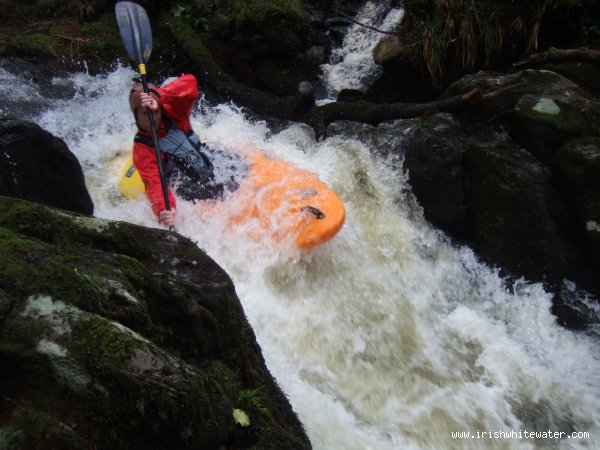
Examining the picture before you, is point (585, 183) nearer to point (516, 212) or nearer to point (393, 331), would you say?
point (516, 212)

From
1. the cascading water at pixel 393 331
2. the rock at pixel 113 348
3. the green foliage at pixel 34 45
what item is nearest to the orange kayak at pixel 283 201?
the cascading water at pixel 393 331

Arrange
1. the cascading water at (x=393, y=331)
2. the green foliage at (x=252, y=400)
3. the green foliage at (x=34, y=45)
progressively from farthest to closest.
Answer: the green foliage at (x=34, y=45) < the cascading water at (x=393, y=331) < the green foliage at (x=252, y=400)

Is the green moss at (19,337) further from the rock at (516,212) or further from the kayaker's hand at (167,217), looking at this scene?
the rock at (516,212)

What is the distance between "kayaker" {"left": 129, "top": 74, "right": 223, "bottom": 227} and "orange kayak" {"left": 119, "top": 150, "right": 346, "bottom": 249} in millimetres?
224

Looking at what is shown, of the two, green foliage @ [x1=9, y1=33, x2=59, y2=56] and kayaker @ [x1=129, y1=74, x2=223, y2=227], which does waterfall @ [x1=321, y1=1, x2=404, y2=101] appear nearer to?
kayaker @ [x1=129, y1=74, x2=223, y2=227]

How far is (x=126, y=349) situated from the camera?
1.37 metres

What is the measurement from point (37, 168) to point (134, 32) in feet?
6.12

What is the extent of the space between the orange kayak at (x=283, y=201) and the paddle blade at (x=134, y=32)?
1.04 m

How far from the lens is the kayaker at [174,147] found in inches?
148

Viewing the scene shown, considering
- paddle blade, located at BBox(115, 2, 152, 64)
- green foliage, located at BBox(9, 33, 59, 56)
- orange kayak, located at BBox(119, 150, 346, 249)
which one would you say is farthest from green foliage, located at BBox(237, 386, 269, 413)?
green foliage, located at BBox(9, 33, 59, 56)

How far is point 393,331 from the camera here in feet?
A: 11.5

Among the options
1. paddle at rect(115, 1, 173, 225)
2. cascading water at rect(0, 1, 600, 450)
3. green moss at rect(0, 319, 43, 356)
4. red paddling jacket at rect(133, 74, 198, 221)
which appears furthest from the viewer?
paddle at rect(115, 1, 173, 225)

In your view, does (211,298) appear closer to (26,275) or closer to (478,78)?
(26,275)

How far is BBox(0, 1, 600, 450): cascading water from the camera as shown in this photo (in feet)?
9.40
